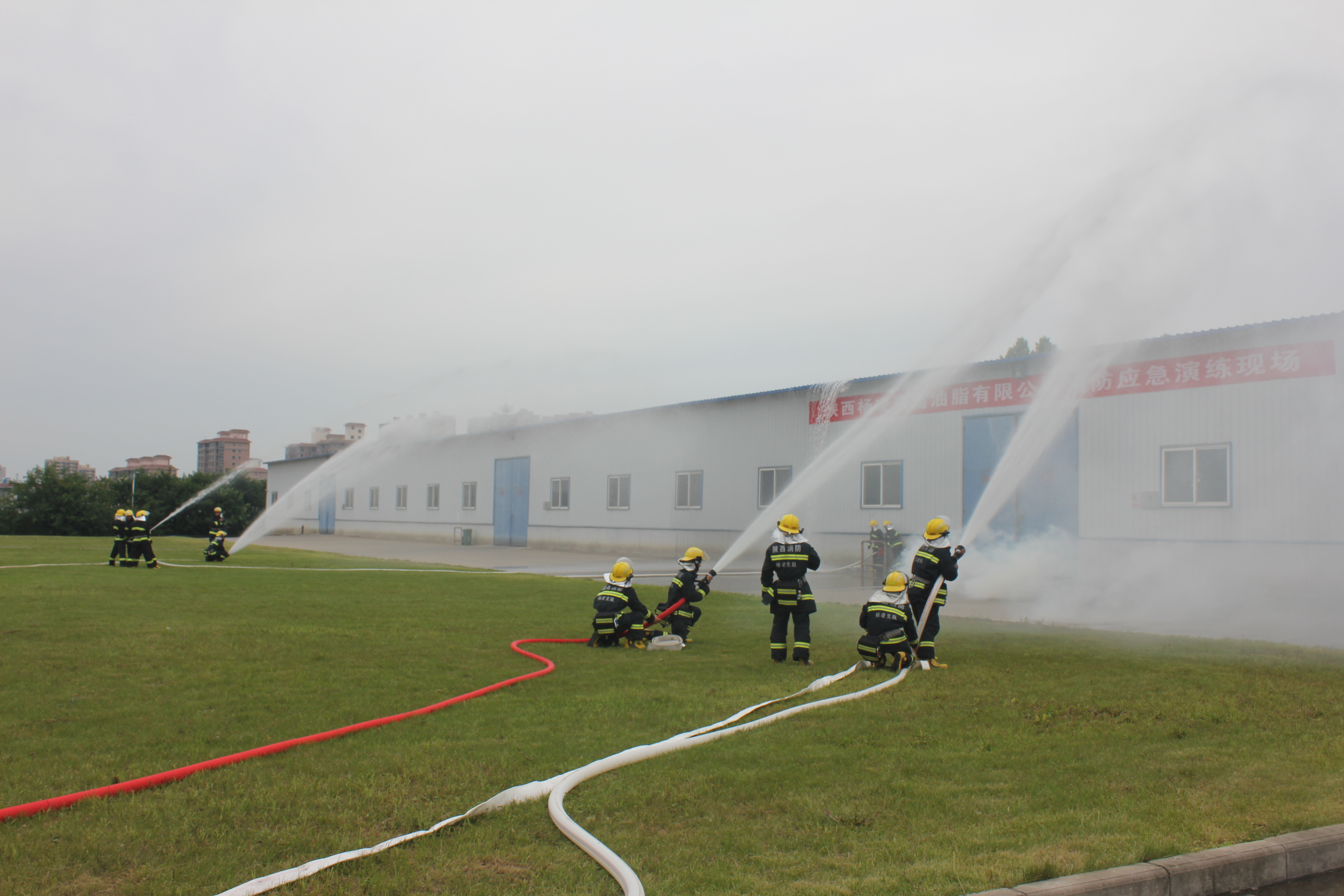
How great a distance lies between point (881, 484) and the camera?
27.9 m

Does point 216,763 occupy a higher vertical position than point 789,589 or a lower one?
lower

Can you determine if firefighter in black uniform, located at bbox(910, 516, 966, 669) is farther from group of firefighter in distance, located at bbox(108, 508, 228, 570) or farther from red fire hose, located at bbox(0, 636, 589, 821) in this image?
group of firefighter in distance, located at bbox(108, 508, 228, 570)

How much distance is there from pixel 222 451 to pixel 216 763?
19459 cm

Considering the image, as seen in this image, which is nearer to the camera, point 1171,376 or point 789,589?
point 789,589

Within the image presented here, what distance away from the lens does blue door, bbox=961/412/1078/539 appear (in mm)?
22797

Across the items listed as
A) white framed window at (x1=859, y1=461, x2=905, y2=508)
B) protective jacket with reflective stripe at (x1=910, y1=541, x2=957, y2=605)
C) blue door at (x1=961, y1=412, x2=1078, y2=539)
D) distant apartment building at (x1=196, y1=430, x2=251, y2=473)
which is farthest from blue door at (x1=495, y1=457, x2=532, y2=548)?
distant apartment building at (x1=196, y1=430, x2=251, y2=473)

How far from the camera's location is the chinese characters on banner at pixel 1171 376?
19.1m

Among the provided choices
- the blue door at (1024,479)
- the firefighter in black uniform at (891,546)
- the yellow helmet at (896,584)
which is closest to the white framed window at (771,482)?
the firefighter in black uniform at (891,546)

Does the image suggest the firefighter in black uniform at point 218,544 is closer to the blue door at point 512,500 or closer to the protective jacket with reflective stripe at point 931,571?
the blue door at point 512,500

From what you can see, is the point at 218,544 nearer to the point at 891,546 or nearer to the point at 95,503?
the point at 891,546

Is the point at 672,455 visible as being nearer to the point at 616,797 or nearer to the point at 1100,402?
the point at 1100,402

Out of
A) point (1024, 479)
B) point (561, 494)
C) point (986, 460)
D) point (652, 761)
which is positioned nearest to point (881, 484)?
point (986, 460)

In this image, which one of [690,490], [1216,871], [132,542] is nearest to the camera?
[1216,871]

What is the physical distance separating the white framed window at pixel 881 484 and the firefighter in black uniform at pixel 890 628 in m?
17.5
